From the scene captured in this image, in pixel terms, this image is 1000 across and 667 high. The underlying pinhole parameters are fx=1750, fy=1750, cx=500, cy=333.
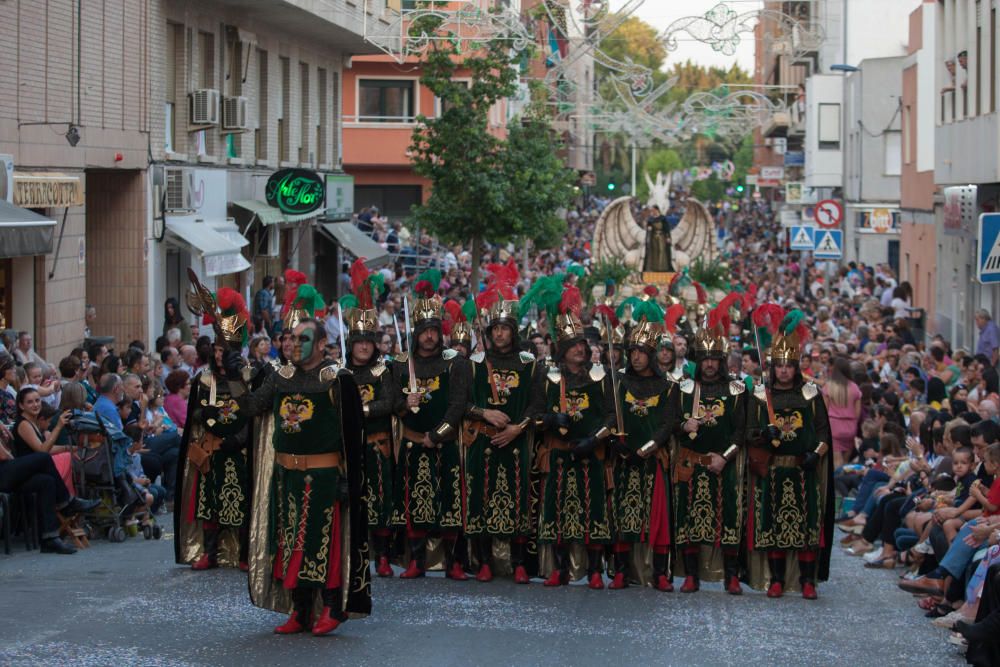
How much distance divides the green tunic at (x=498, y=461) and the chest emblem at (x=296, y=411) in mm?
2551

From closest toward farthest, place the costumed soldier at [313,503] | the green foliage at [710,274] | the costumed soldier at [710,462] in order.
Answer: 1. the costumed soldier at [313,503]
2. the costumed soldier at [710,462]
3. the green foliage at [710,274]

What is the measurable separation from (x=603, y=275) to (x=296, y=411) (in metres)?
23.0

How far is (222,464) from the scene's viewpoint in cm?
1230

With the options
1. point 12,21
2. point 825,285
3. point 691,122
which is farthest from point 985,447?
point 691,122

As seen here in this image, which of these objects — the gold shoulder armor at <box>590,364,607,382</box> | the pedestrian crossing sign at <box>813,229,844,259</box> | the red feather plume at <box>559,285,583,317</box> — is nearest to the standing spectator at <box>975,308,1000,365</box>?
the pedestrian crossing sign at <box>813,229,844,259</box>

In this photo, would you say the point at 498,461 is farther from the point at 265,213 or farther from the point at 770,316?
the point at 265,213

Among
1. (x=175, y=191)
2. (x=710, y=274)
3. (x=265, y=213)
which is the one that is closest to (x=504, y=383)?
(x=175, y=191)

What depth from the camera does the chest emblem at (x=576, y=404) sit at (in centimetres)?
1216

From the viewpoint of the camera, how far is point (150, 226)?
2375cm

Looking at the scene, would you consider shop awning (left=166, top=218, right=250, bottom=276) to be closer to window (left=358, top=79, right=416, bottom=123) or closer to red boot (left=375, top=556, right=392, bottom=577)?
red boot (left=375, top=556, right=392, bottom=577)

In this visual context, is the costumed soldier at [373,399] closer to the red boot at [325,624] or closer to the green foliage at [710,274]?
the red boot at [325,624]

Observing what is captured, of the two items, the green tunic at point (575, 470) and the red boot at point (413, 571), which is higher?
the green tunic at point (575, 470)

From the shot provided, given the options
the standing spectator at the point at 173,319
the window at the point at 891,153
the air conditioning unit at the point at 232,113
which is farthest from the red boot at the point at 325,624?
the window at the point at 891,153

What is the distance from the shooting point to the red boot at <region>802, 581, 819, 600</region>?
1223 cm
